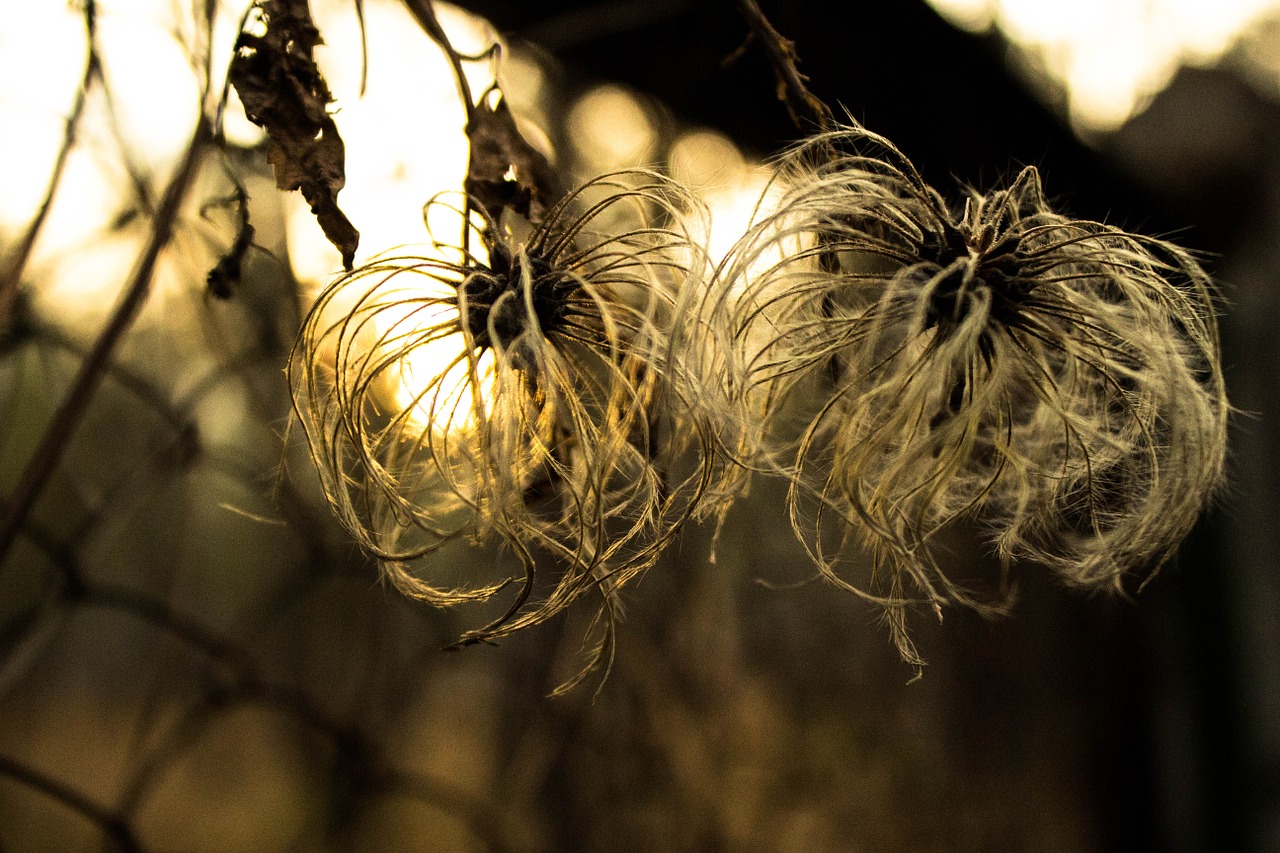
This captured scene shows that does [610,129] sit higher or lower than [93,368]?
higher

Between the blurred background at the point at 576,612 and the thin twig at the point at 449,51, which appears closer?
the thin twig at the point at 449,51

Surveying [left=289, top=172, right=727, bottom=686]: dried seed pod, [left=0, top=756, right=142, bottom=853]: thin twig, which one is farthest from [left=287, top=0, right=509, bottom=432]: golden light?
[left=0, top=756, right=142, bottom=853]: thin twig

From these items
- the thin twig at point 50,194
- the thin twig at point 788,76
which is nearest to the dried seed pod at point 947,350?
the thin twig at point 788,76

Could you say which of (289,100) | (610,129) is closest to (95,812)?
(289,100)

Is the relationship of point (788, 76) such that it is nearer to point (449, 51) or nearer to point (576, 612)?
point (449, 51)

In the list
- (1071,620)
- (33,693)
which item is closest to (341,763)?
(33,693)

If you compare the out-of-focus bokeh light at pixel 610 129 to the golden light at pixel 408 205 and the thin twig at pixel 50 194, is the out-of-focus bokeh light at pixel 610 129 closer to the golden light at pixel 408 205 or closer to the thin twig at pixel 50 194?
the golden light at pixel 408 205

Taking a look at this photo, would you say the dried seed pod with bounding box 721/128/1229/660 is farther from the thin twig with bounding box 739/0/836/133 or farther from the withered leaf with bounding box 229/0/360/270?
the withered leaf with bounding box 229/0/360/270
